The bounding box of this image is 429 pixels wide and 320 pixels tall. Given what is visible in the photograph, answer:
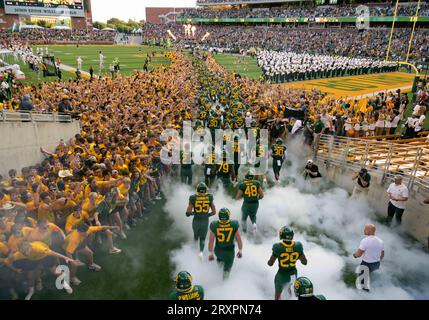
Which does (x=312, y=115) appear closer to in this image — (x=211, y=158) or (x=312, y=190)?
(x=312, y=190)

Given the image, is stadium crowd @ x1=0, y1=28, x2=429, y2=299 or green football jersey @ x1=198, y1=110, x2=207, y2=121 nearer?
stadium crowd @ x1=0, y1=28, x2=429, y2=299

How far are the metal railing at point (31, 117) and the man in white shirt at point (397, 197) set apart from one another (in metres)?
9.34

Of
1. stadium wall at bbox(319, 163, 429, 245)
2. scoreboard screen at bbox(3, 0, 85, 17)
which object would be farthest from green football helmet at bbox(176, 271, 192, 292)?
scoreboard screen at bbox(3, 0, 85, 17)

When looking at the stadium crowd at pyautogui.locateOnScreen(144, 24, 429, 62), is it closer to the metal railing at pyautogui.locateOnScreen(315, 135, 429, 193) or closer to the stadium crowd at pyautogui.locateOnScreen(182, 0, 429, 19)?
the stadium crowd at pyautogui.locateOnScreen(182, 0, 429, 19)

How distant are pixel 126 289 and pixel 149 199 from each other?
3.27 meters

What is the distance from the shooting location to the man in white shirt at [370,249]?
513 centimetres

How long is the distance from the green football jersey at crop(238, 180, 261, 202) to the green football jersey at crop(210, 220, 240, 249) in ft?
5.09

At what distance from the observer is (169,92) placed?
1585 cm

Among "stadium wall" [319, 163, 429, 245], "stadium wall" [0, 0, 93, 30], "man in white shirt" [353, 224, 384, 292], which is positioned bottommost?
"stadium wall" [319, 163, 429, 245]

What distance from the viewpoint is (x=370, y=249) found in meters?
5.20

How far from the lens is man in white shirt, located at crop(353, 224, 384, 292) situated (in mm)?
5129

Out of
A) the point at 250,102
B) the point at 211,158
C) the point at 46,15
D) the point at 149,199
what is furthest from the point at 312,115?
the point at 46,15

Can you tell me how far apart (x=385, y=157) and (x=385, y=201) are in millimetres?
1382
